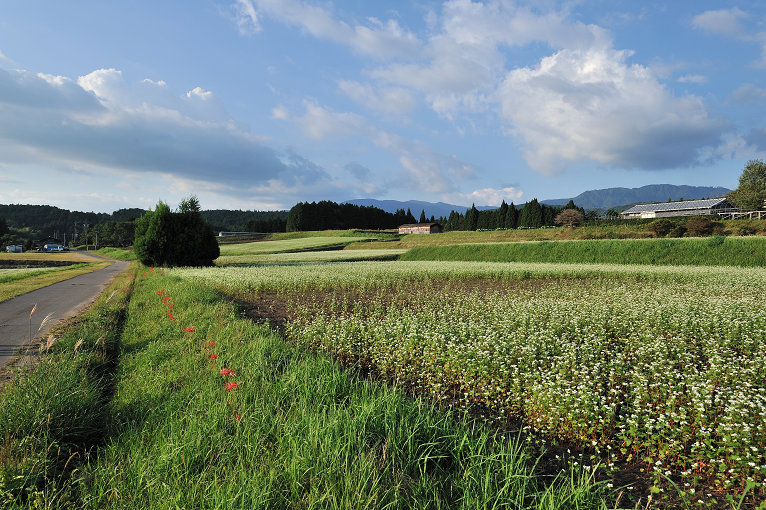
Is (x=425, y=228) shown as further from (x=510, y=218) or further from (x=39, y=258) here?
(x=39, y=258)

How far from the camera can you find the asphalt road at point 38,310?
7859 mm

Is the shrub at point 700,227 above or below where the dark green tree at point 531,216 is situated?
below

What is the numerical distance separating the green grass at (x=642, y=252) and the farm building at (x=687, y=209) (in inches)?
2278

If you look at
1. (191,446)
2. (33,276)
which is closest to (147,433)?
(191,446)

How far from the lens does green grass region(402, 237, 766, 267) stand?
25.3 m

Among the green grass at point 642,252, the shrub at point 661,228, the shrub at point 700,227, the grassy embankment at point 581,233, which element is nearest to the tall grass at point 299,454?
the green grass at point 642,252

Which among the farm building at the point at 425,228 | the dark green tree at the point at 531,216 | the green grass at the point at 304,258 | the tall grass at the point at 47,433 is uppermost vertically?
the dark green tree at the point at 531,216

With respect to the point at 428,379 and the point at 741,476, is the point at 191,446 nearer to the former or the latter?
the point at 428,379

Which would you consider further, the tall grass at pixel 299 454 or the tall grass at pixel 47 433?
the tall grass at pixel 47 433

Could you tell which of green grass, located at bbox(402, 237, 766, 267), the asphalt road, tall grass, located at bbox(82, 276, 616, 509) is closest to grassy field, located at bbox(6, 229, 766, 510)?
tall grass, located at bbox(82, 276, 616, 509)

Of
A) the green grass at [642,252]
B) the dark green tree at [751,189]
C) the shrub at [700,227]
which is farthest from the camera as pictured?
the dark green tree at [751,189]

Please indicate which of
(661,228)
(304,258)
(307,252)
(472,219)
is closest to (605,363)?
(304,258)

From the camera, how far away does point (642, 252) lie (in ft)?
92.3

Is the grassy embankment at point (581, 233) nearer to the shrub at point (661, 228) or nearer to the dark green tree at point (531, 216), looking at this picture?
the shrub at point (661, 228)
